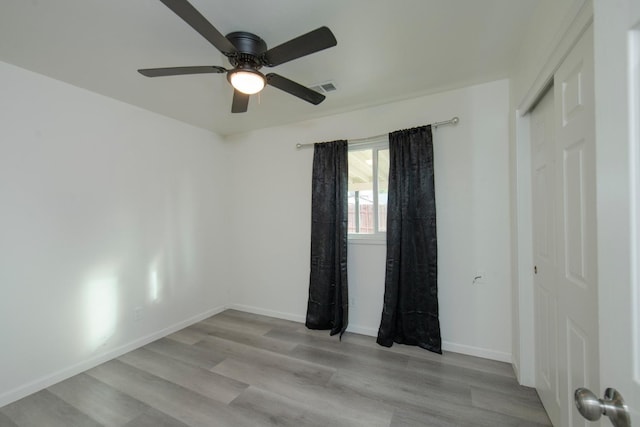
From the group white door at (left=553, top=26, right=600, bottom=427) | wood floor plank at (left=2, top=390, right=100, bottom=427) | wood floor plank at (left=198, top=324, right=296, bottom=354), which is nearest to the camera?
white door at (left=553, top=26, right=600, bottom=427)

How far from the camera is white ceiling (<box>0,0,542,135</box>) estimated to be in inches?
58.1

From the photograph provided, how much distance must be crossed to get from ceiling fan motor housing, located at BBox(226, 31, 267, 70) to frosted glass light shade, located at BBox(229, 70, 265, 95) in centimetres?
7

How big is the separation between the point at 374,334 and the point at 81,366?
2.79 meters

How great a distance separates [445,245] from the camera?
2.47m

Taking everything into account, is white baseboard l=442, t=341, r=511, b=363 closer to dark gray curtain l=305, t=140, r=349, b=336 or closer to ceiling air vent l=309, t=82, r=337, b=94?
dark gray curtain l=305, t=140, r=349, b=336

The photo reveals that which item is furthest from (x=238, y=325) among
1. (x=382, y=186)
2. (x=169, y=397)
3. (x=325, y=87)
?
(x=325, y=87)

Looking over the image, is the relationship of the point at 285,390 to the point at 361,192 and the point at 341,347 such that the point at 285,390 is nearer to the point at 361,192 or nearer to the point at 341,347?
the point at 341,347

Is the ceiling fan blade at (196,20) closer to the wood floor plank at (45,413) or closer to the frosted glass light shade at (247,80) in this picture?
the frosted glass light shade at (247,80)

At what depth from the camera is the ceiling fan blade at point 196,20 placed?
107 cm

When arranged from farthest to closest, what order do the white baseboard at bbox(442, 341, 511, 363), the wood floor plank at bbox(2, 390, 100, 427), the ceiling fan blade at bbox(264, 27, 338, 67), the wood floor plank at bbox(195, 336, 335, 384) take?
1. the white baseboard at bbox(442, 341, 511, 363)
2. the wood floor plank at bbox(195, 336, 335, 384)
3. the wood floor plank at bbox(2, 390, 100, 427)
4. the ceiling fan blade at bbox(264, 27, 338, 67)

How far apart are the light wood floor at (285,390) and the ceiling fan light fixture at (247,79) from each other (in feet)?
7.27

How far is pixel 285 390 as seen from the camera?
1.95m

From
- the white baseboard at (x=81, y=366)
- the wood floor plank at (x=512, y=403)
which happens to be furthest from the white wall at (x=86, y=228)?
the wood floor plank at (x=512, y=403)

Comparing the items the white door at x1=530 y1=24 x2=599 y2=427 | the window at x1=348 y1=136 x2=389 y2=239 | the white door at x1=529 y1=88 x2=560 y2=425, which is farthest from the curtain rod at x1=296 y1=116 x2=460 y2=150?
the white door at x1=530 y1=24 x2=599 y2=427
